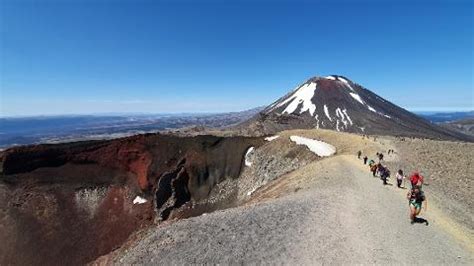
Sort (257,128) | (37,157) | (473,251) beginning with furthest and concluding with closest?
1. (257,128)
2. (37,157)
3. (473,251)

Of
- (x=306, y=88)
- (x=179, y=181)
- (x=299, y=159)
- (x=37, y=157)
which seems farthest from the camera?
(x=306, y=88)

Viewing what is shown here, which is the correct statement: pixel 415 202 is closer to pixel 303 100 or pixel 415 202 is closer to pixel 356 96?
pixel 303 100

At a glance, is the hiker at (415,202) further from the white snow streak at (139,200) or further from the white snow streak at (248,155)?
the white snow streak at (139,200)

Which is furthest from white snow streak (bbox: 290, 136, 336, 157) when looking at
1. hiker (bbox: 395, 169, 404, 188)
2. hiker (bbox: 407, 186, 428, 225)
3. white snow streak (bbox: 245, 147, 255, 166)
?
hiker (bbox: 407, 186, 428, 225)

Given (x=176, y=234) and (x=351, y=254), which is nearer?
(x=351, y=254)

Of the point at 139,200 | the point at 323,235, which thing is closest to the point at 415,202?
the point at 323,235

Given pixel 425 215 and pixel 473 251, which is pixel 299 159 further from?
pixel 473 251

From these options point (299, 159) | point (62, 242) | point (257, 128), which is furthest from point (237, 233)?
point (257, 128)

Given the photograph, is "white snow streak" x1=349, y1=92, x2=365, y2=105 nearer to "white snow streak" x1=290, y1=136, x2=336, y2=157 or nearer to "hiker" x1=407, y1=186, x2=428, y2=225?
"white snow streak" x1=290, y1=136, x2=336, y2=157
